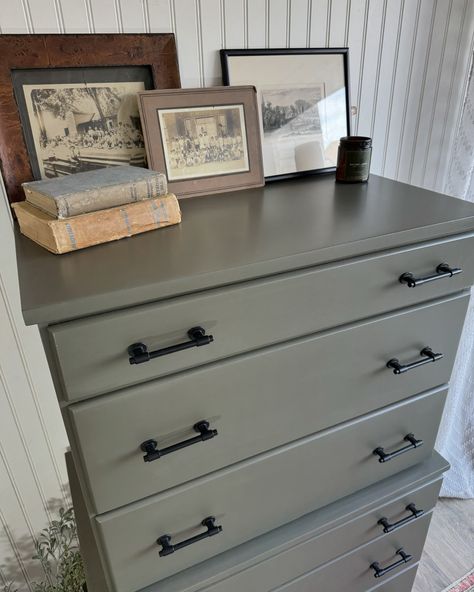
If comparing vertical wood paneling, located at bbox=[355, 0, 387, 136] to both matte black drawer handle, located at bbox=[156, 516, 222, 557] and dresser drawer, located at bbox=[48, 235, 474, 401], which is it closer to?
dresser drawer, located at bbox=[48, 235, 474, 401]

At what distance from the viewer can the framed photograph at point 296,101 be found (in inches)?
41.8

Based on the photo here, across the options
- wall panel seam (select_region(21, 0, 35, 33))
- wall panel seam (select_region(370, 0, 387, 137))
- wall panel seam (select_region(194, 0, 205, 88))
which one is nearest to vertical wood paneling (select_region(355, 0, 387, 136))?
wall panel seam (select_region(370, 0, 387, 137))

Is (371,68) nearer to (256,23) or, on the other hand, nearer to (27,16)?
(256,23)

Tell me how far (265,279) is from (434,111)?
973mm

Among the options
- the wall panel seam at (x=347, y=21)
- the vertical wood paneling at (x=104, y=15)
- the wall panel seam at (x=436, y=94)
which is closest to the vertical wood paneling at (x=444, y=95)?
the wall panel seam at (x=436, y=94)

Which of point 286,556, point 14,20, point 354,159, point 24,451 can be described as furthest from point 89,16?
point 286,556

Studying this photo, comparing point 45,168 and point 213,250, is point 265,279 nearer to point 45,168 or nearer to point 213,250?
point 213,250

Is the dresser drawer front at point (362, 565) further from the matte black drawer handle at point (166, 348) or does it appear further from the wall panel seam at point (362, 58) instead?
the wall panel seam at point (362, 58)

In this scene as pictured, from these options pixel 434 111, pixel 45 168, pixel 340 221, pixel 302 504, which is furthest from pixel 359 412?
pixel 434 111

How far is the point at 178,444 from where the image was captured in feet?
2.47

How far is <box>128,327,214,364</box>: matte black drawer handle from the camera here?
65 cm

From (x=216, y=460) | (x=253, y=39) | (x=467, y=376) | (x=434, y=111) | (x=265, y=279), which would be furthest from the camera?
(x=467, y=376)

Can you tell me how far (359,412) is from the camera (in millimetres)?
954

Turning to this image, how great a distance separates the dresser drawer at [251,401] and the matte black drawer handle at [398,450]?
0.12 meters
